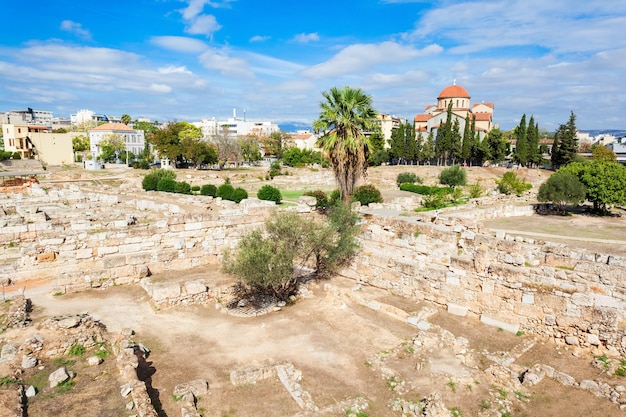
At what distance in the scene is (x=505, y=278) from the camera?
10.1 meters

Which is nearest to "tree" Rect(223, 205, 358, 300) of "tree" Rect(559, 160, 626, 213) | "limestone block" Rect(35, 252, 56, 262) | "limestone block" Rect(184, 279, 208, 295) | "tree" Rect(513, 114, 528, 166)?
"limestone block" Rect(184, 279, 208, 295)


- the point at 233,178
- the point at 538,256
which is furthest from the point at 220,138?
the point at 538,256

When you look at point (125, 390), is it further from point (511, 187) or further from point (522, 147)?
point (522, 147)

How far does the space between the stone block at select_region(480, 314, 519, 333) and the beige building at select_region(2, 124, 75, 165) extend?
72773mm

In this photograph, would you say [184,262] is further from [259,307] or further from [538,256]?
[538,256]

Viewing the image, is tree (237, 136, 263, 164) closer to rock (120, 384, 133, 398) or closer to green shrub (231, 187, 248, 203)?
green shrub (231, 187, 248, 203)

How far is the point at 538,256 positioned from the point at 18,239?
63.7 ft

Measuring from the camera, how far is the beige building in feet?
214

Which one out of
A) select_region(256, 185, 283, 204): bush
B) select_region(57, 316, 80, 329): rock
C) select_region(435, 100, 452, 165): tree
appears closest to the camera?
select_region(57, 316, 80, 329): rock

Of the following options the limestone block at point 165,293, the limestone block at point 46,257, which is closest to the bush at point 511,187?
Answer: the limestone block at point 165,293

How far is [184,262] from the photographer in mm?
13609

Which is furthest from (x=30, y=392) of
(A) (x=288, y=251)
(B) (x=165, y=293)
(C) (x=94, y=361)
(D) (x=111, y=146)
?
(D) (x=111, y=146)

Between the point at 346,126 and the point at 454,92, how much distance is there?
223 ft

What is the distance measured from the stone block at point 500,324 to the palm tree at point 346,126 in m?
8.16
